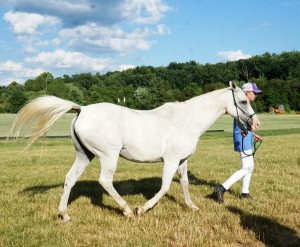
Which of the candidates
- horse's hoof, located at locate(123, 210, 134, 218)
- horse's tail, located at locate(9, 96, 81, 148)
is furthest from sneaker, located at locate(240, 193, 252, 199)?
horse's tail, located at locate(9, 96, 81, 148)

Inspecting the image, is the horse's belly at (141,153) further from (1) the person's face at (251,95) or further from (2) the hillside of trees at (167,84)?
(2) the hillside of trees at (167,84)

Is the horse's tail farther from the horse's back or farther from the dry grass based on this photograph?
the dry grass

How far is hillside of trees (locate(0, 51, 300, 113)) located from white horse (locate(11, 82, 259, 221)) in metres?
73.2

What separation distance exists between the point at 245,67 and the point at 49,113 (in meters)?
145

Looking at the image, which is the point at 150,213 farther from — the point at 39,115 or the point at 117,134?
the point at 39,115

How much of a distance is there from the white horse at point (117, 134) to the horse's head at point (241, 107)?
0.72 meters

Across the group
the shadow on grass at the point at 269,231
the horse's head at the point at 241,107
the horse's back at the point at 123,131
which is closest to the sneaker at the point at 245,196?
the shadow on grass at the point at 269,231

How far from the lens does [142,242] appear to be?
17.0ft

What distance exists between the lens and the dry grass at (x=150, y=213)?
538 centimetres

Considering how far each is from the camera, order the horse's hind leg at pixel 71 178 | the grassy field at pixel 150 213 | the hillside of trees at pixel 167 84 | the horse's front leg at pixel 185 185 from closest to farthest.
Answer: the grassy field at pixel 150 213, the horse's hind leg at pixel 71 178, the horse's front leg at pixel 185 185, the hillside of trees at pixel 167 84

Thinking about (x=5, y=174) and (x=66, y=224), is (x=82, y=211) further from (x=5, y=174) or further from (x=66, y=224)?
(x=5, y=174)

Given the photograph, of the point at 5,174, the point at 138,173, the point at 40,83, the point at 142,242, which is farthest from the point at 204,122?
the point at 40,83

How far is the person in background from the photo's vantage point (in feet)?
25.2

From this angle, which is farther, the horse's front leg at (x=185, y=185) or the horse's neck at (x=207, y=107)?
the horse's front leg at (x=185, y=185)
